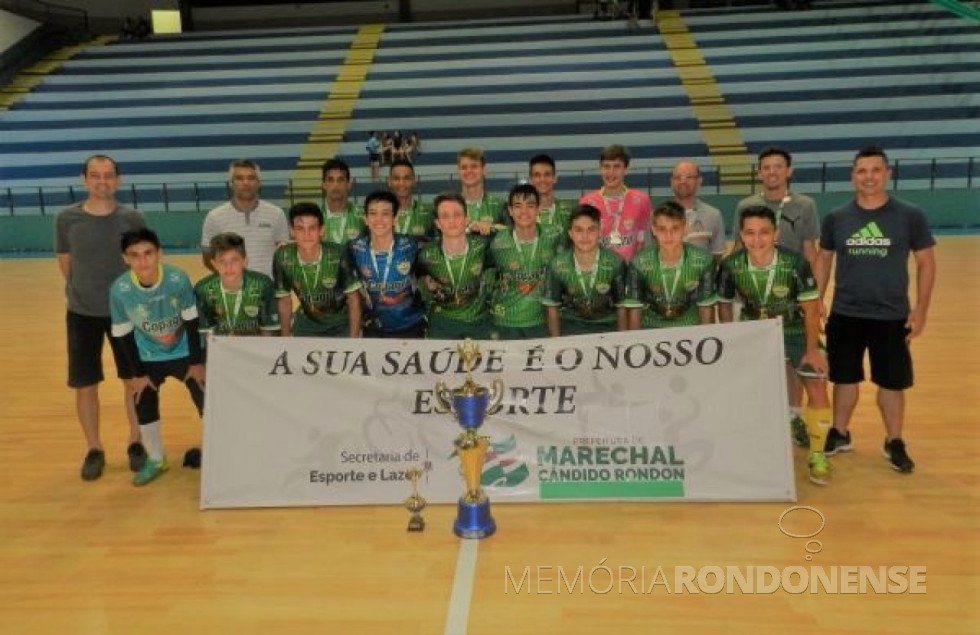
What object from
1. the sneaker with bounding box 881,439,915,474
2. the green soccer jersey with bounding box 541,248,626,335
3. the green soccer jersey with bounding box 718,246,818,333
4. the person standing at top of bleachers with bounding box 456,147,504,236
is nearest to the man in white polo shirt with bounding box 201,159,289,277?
the person standing at top of bleachers with bounding box 456,147,504,236

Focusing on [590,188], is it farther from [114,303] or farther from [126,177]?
[114,303]

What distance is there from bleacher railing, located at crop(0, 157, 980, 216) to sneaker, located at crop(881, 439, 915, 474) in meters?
11.3

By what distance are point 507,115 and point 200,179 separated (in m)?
7.55

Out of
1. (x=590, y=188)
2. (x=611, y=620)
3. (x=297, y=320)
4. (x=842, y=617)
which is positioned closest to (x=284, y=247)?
(x=297, y=320)

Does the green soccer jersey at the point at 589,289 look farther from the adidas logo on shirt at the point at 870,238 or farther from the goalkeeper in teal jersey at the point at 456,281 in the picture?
the adidas logo on shirt at the point at 870,238

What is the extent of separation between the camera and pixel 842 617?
3.12 metres

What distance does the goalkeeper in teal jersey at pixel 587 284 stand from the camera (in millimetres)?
4555

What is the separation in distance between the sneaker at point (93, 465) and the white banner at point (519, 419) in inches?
39.9

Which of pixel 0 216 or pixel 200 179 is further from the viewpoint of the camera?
pixel 200 179

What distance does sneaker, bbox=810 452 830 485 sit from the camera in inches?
171

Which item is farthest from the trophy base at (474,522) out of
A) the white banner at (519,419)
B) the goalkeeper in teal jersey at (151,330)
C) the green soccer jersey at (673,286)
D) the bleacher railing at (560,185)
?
the bleacher railing at (560,185)

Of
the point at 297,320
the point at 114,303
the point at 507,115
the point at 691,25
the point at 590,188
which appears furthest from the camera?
the point at 691,25

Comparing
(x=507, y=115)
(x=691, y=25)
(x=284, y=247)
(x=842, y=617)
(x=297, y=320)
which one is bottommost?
(x=842, y=617)

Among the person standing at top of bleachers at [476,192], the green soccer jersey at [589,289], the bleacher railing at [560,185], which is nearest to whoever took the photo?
the green soccer jersey at [589,289]
